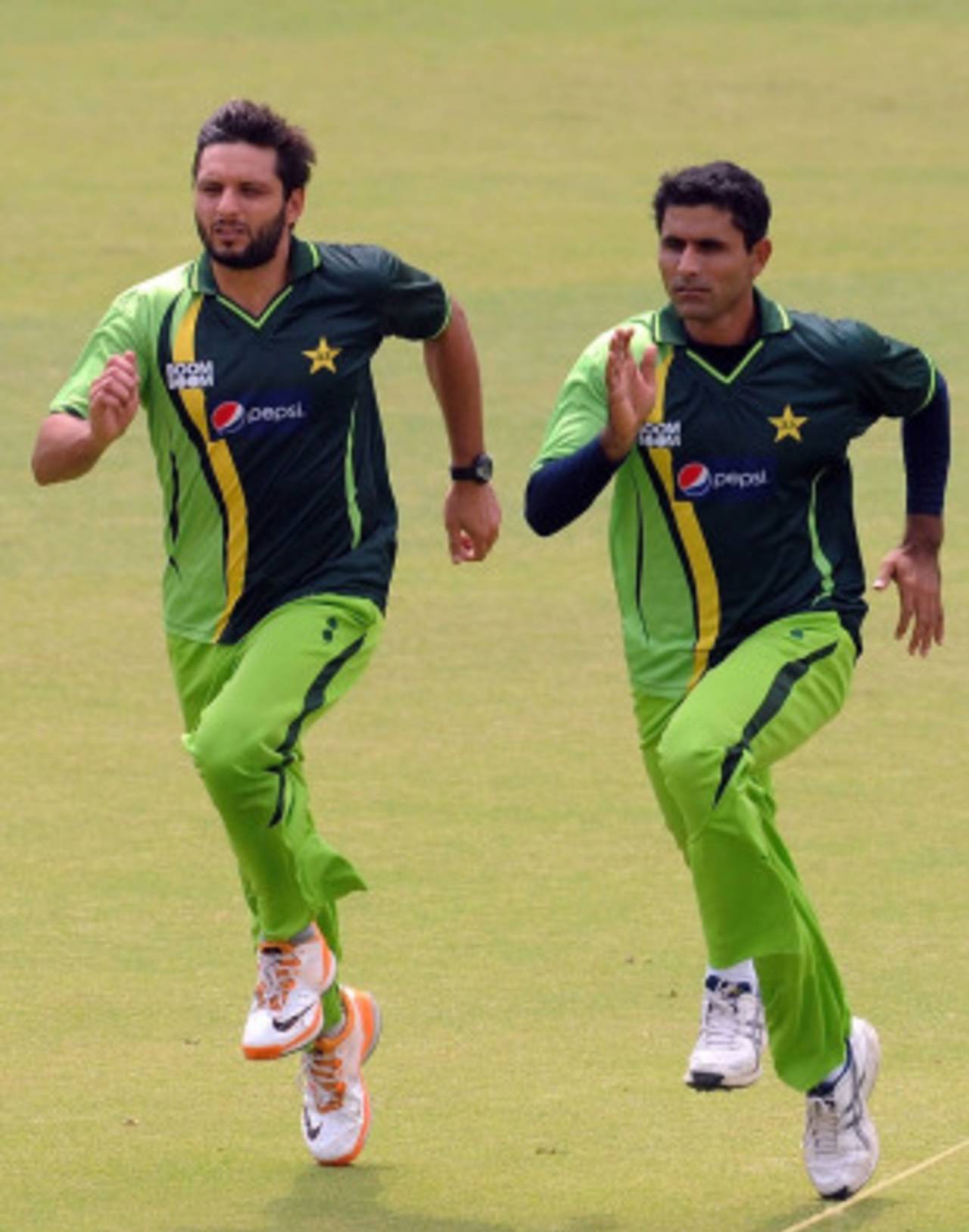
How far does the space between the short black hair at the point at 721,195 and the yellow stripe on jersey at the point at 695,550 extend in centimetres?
34

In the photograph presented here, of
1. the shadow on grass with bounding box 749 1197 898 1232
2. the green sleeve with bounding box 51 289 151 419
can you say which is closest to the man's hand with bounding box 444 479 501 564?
the green sleeve with bounding box 51 289 151 419

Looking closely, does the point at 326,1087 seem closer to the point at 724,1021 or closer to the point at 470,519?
the point at 724,1021

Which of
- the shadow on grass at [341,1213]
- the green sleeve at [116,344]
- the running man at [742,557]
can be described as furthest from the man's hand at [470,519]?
the shadow on grass at [341,1213]

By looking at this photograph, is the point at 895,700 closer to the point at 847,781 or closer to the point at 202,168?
the point at 847,781

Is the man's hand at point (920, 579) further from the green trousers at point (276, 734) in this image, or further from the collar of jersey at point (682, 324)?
the green trousers at point (276, 734)

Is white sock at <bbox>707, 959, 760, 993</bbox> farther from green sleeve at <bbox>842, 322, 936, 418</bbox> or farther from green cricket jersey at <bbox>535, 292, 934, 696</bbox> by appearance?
green sleeve at <bbox>842, 322, 936, 418</bbox>

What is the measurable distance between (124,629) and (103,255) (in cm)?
629

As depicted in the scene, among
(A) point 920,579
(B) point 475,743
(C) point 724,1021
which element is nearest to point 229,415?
(A) point 920,579

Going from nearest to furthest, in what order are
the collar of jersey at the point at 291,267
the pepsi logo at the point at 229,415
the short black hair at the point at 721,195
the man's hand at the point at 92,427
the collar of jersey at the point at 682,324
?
the man's hand at the point at 92,427
the short black hair at the point at 721,195
the collar of jersey at the point at 682,324
the pepsi logo at the point at 229,415
the collar of jersey at the point at 291,267

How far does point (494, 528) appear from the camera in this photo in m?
9.52

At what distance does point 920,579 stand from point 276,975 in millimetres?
1805

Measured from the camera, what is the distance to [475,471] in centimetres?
948

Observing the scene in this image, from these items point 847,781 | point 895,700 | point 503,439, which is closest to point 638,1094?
point 847,781

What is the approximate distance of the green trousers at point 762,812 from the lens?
26.9ft
